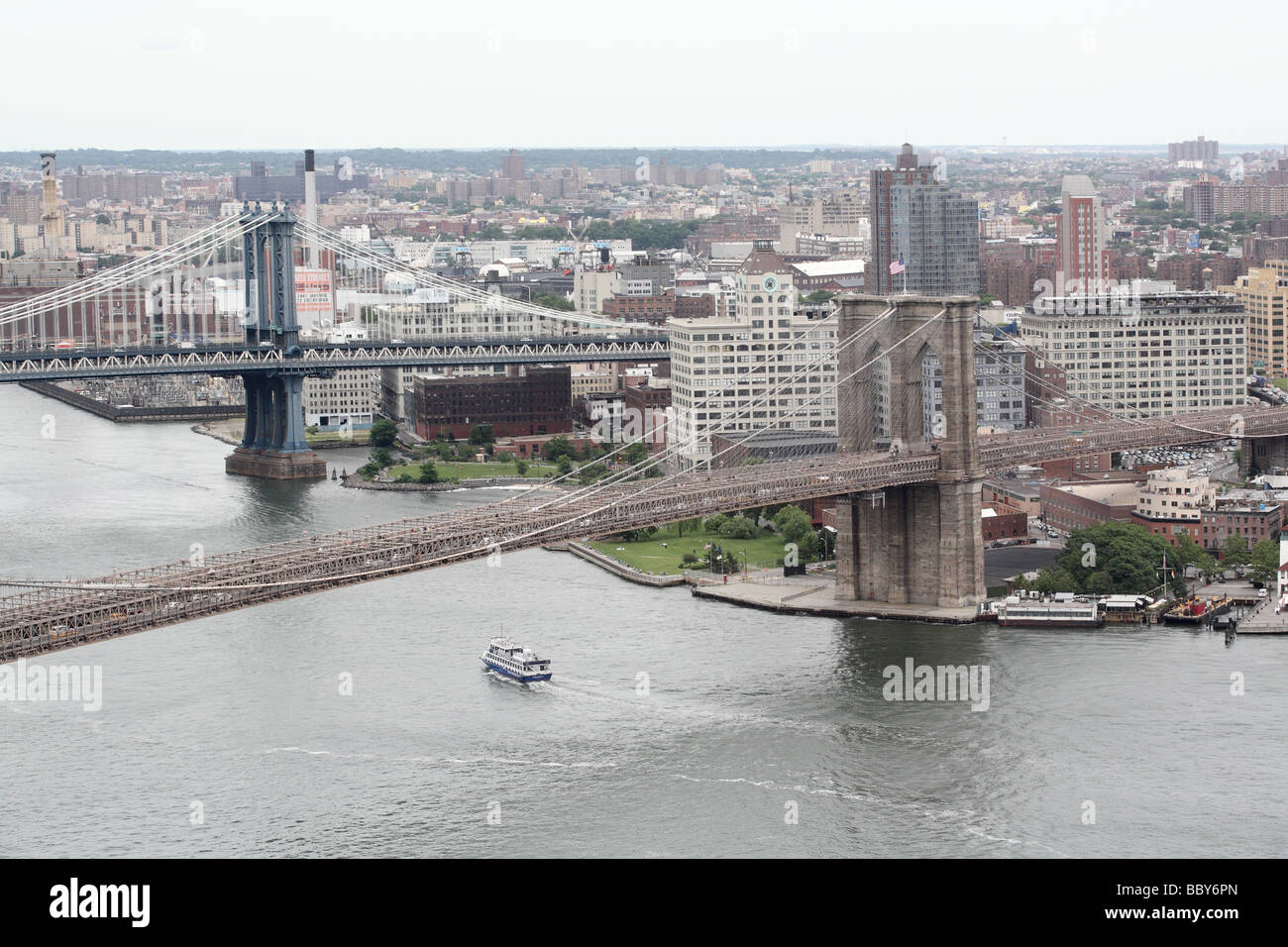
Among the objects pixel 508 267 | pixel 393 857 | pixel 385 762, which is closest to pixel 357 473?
pixel 385 762

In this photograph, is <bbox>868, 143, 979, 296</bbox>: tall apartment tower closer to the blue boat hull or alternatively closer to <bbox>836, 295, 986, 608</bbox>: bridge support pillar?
<bbox>836, 295, 986, 608</bbox>: bridge support pillar

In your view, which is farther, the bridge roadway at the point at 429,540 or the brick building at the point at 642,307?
the brick building at the point at 642,307

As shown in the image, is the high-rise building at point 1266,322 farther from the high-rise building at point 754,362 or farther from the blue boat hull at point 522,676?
the blue boat hull at point 522,676

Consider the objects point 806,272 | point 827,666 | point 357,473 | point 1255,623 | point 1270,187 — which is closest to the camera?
point 827,666

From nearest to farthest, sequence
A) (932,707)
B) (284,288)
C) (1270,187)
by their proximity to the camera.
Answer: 1. (932,707)
2. (284,288)
3. (1270,187)

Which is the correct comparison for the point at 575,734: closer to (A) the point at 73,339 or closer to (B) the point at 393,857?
(B) the point at 393,857

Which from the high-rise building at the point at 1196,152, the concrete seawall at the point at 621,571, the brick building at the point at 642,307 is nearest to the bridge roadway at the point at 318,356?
the concrete seawall at the point at 621,571

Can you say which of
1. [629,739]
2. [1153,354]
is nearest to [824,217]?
[1153,354]
